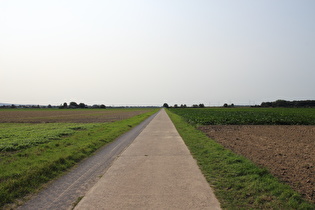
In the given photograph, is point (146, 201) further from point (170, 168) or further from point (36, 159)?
point (36, 159)

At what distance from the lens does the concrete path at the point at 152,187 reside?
4996mm

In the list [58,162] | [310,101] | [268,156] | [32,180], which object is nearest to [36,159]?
[58,162]

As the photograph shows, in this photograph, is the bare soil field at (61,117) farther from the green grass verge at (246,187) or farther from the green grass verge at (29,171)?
the green grass verge at (246,187)

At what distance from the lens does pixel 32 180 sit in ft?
22.5

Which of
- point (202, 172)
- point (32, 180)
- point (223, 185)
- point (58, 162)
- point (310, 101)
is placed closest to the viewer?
point (223, 185)

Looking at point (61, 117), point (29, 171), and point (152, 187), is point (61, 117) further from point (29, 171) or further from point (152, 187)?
point (152, 187)

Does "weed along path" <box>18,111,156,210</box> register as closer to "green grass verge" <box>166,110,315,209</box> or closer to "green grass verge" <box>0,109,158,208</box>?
"green grass verge" <box>0,109,158,208</box>

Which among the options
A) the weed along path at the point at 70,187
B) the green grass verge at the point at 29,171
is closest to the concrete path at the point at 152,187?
the weed along path at the point at 70,187

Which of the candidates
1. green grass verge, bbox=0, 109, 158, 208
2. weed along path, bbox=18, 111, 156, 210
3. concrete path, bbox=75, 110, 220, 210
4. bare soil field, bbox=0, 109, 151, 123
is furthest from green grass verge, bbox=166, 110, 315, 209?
bare soil field, bbox=0, 109, 151, 123

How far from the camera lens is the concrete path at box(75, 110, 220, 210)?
5.00 metres

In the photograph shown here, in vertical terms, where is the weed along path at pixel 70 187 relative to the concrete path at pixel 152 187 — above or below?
below

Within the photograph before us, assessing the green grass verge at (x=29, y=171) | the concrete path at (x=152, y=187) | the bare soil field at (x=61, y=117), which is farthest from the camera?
the bare soil field at (x=61, y=117)

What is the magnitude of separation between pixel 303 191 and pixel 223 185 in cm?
192

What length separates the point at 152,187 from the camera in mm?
6047
